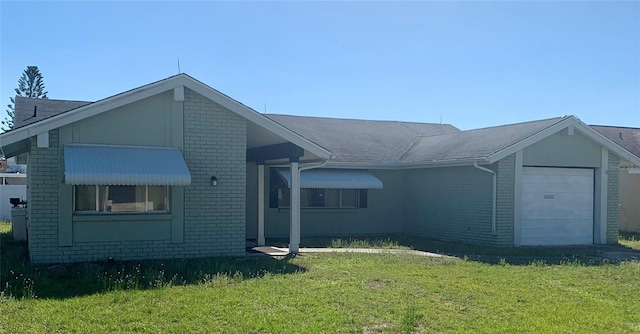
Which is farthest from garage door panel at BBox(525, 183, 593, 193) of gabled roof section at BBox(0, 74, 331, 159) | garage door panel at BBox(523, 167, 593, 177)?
gabled roof section at BBox(0, 74, 331, 159)

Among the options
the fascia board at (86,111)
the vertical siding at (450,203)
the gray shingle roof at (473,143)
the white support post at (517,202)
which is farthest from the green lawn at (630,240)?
the fascia board at (86,111)

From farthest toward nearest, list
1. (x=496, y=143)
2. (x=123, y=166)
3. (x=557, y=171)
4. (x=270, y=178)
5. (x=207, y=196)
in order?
1. (x=270, y=178)
2. (x=557, y=171)
3. (x=496, y=143)
4. (x=207, y=196)
5. (x=123, y=166)

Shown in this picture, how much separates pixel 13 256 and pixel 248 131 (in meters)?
6.29

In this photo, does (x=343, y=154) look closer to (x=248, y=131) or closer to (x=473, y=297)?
(x=248, y=131)

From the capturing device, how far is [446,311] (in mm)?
9133

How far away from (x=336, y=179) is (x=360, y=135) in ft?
14.9

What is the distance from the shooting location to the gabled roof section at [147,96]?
12.3 metres

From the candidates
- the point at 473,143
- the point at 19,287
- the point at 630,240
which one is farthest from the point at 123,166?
the point at 630,240

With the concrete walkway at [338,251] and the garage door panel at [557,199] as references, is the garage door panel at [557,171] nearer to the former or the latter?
the garage door panel at [557,199]

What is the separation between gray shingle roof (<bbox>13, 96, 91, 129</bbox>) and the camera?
14652mm

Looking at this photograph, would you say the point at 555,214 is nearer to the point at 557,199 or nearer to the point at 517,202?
the point at 557,199

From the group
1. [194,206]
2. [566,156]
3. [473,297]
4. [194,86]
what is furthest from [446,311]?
[566,156]

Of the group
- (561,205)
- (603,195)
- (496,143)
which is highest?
(496,143)

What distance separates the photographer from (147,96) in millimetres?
13414
